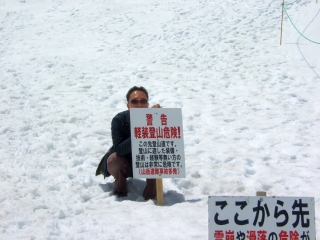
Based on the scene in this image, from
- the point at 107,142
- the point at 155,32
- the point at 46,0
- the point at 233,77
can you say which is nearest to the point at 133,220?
the point at 107,142

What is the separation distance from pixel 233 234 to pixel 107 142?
3.48m

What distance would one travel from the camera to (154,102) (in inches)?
311

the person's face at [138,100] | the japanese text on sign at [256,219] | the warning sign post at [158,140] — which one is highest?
the person's face at [138,100]

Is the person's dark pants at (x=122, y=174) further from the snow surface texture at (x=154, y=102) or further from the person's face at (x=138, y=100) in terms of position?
the person's face at (x=138, y=100)

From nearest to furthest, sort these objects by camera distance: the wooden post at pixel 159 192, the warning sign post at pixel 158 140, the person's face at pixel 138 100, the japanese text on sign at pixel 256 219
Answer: the japanese text on sign at pixel 256 219 < the warning sign post at pixel 158 140 < the wooden post at pixel 159 192 < the person's face at pixel 138 100

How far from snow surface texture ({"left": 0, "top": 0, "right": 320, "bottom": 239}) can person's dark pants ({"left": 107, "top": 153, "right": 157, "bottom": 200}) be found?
0.47 feet

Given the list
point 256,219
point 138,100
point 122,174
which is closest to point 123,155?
point 122,174

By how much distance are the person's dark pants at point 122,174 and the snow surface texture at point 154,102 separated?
14 cm

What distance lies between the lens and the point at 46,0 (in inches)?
611

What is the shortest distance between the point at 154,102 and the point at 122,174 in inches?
132

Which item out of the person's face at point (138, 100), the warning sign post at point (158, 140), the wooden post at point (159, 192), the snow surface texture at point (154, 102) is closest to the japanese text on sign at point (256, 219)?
the snow surface texture at point (154, 102)

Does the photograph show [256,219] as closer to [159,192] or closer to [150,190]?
[159,192]

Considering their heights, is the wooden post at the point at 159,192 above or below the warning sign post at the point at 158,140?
below

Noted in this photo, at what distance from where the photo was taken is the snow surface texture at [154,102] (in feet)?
14.3
